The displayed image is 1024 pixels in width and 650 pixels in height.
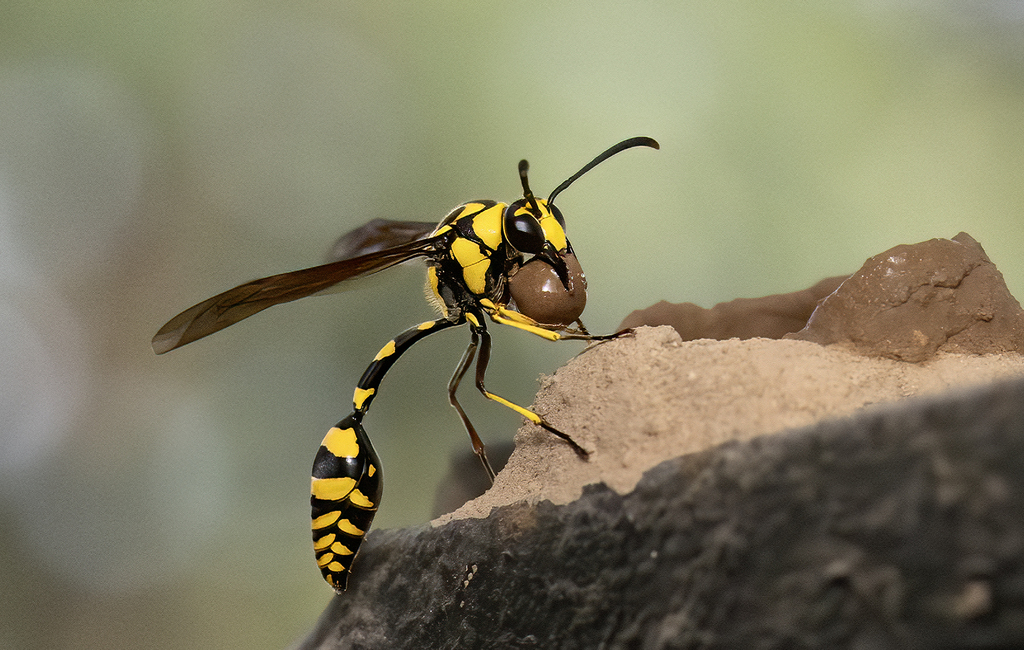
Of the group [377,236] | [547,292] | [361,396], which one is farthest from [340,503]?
[377,236]

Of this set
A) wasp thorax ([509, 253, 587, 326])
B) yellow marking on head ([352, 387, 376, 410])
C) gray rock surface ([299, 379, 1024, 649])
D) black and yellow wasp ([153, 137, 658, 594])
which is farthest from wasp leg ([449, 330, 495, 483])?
gray rock surface ([299, 379, 1024, 649])

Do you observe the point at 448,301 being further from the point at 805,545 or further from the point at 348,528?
the point at 805,545

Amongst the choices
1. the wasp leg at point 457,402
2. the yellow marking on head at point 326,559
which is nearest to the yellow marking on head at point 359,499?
the yellow marking on head at point 326,559

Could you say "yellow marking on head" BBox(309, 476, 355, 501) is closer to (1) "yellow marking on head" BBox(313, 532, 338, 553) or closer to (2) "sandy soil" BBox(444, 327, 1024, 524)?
(1) "yellow marking on head" BBox(313, 532, 338, 553)

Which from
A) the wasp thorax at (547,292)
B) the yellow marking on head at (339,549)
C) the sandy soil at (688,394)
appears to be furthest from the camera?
the yellow marking on head at (339,549)

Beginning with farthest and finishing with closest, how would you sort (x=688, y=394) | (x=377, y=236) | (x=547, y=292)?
(x=377, y=236)
(x=547, y=292)
(x=688, y=394)

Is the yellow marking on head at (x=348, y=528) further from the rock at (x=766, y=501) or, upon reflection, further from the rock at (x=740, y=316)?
the rock at (x=740, y=316)

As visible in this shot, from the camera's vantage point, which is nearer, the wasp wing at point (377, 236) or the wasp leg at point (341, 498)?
the wasp leg at point (341, 498)
